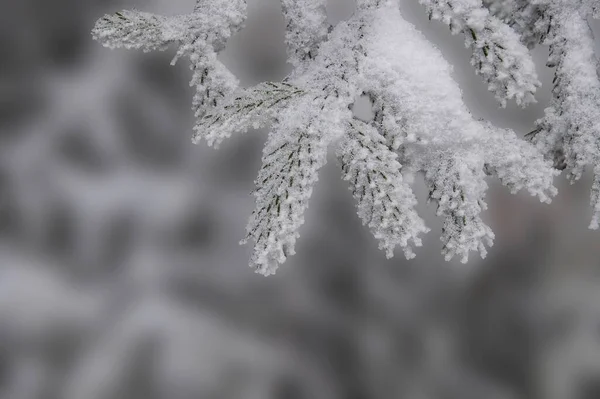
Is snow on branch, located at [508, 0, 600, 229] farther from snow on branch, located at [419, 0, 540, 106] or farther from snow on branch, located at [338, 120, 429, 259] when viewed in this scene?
snow on branch, located at [338, 120, 429, 259]

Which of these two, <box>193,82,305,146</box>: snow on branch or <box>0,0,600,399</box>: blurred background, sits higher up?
<box>0,0,600,399</box>: blurred background

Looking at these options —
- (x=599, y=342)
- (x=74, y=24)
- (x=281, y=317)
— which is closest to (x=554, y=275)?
(x=599, y=342)

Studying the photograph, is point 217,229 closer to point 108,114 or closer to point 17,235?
point 108,114

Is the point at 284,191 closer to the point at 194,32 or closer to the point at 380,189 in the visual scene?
the point at 380,189

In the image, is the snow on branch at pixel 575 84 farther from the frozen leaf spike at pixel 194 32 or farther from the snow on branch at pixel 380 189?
the frozen leaf spike at pixel 194 32

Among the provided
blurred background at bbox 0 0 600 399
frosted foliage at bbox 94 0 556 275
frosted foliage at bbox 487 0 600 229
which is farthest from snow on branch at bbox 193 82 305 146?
blurred background at bbox 0 0 600 399

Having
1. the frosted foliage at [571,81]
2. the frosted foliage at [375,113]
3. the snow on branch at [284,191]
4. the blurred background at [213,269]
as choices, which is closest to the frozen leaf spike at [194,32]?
the frosted foliage at [375,113]
